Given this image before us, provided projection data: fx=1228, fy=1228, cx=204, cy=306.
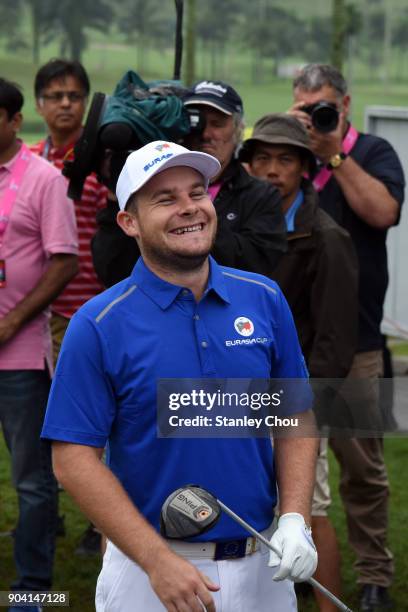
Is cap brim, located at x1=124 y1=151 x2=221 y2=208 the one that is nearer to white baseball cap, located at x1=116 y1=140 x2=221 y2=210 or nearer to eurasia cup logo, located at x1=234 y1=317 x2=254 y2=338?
white baseball cap, located at x1=116 y1=140 x2=221 y2=210

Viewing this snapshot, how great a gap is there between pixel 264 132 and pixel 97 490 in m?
2.47

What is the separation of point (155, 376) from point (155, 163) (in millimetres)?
559

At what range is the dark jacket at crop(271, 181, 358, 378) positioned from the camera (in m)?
4.83

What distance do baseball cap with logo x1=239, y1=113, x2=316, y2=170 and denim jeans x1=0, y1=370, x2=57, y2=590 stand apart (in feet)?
4.45

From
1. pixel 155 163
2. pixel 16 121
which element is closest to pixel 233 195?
pixel 16 121

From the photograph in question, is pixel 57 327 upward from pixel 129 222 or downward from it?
downward

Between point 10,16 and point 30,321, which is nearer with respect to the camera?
point 30,321

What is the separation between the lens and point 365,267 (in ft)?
18.2

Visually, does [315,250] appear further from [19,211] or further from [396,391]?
[396,391]

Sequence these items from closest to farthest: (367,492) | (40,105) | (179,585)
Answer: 1. (179,585)
2. (367,492)
3. (40,105)

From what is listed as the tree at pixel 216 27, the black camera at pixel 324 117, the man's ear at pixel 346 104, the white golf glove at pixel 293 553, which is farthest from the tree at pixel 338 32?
the white golf glove at pixel 293 553

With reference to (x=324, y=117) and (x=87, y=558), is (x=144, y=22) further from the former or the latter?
(x=324, y=117)

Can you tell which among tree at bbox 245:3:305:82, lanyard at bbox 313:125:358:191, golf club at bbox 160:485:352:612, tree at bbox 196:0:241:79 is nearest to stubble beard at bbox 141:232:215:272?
golf club at bbox 160:485:352:612

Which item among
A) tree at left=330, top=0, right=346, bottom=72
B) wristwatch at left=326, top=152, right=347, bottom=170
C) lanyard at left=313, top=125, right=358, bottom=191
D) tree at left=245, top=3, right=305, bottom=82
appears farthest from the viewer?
tree at left=245, top=3, right=305, bottom=82
